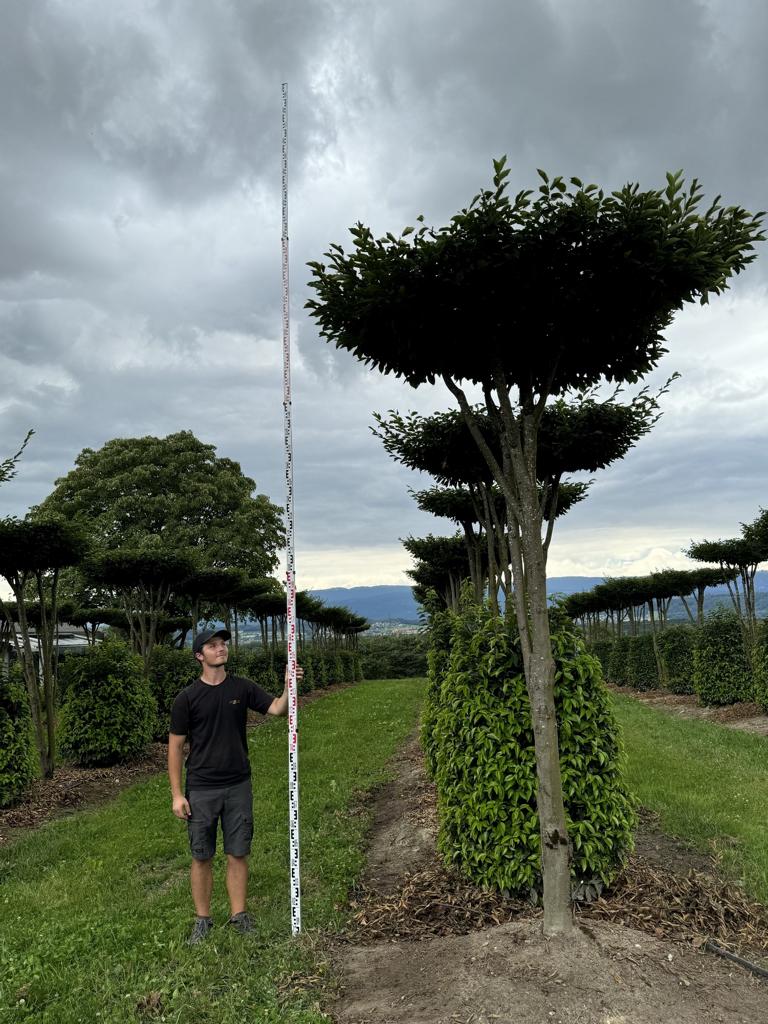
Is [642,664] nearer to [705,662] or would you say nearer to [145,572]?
[705,662]

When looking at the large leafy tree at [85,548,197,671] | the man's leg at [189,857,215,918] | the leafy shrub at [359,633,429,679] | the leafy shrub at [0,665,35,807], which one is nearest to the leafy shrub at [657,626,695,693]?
the large leafy tree at [85,548,197,671]

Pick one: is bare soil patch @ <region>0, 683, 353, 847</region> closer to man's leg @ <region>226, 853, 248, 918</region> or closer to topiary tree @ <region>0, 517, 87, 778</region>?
topiary tree @ <region>0, 517, 87, 778</region>

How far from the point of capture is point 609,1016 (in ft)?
10.4

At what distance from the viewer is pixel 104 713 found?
38.4 ft

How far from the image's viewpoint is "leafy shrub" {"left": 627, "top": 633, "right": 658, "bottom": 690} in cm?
2603

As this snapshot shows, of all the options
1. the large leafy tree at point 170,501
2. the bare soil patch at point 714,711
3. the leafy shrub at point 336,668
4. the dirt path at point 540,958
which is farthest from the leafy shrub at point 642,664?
the dirt path at point 540,958

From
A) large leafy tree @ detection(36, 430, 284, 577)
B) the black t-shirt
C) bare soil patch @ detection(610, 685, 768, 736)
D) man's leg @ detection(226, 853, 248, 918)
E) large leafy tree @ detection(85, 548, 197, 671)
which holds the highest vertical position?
large leafy tree @ detection(36, 430, 284, 577)

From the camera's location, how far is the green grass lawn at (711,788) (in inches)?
227

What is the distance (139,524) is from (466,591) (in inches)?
877

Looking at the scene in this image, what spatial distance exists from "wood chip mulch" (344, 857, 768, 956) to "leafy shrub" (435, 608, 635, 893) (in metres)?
0.16

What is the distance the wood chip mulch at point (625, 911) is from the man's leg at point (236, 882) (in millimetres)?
739

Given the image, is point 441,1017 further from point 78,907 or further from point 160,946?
point 78,907

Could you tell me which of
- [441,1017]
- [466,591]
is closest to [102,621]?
[466,591]

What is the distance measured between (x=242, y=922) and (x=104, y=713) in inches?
324
